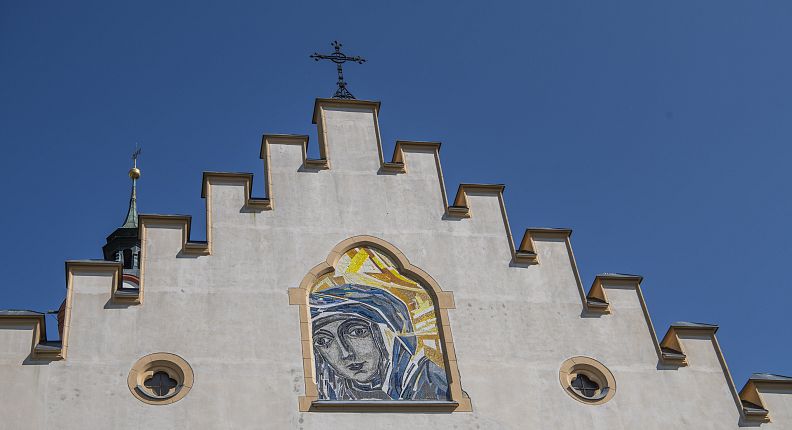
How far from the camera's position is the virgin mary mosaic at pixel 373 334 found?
55.3 ft

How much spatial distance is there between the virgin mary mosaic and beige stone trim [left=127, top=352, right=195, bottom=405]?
6.03 ft

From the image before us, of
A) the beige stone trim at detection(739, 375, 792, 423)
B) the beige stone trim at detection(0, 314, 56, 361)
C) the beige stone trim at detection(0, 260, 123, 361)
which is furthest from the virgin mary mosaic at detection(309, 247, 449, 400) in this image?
the beige stone trim at detection(739, 375, 792, 423)

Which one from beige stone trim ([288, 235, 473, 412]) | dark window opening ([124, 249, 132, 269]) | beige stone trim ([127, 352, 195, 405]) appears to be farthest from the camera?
dark window opening ([124, 249, 132, 269])

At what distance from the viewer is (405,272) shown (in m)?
18.3

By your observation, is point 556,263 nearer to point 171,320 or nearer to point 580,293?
point 580,293

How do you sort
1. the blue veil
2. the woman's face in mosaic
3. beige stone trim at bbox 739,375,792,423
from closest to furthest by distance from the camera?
the blue veil < the woman's face in mosaic < beige stone trim at bbox 739,375,792,423

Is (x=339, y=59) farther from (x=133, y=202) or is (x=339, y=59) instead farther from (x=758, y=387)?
(x=133, y=202)

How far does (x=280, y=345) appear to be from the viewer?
16.9 metres

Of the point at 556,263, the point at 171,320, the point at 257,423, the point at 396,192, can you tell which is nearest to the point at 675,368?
the point at 556,263

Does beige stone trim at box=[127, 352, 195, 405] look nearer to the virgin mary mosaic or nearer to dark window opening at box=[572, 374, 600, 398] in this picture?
the virgin mary mosaic

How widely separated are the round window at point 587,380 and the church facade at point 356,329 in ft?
0.09

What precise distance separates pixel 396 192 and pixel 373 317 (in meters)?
2.53

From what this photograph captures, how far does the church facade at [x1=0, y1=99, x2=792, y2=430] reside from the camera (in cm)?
1617

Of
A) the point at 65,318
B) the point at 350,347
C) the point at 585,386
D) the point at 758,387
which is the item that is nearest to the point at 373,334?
the point at 350,347
